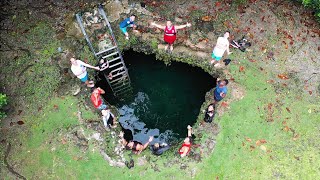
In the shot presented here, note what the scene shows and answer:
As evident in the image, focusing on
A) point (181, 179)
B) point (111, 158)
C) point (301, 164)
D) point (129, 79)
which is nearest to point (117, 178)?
point (111, 158)

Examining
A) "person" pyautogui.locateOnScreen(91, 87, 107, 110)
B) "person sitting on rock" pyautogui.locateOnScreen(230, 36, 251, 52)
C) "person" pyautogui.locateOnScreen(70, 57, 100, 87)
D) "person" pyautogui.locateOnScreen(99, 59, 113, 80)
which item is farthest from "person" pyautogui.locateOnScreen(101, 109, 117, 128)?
"person sitting on rock" pyautogui.locateOnScreen(230, 36, 251, 52)

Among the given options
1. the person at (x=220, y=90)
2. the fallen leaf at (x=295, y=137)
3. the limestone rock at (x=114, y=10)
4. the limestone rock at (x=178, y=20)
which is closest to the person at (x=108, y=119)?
the person at (x=220, y=90)

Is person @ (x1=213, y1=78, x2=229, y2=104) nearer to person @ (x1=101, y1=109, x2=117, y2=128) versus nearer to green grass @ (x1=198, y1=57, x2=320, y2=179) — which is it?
green grass @ (x1=198, y1=57, x2=320, y2=179)

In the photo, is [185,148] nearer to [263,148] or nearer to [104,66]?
[263,148]

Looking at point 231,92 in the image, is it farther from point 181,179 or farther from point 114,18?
point 114,18

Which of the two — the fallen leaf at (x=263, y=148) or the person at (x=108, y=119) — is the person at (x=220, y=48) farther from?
the person at (x=108, y=119)

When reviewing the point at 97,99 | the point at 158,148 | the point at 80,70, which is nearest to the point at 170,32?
the point at 80,70
